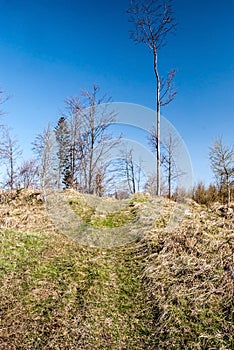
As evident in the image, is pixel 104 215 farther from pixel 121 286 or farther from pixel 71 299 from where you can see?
pixel 71 299

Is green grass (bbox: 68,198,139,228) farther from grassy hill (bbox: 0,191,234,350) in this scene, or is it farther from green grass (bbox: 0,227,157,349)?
green grass (bbox: 0,227,157,349)

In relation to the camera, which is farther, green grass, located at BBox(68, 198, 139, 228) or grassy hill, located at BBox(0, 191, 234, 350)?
green grass, located at BBox(68, 198, 139, 228)

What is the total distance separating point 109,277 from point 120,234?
58.0 inches

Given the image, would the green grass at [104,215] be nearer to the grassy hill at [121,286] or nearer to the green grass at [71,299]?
the grassy hill at [121,286]

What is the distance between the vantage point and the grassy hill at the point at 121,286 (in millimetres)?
2814

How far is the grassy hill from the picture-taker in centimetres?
281

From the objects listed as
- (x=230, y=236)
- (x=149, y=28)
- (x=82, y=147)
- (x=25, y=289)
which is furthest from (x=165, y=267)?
(x=82, y=147)

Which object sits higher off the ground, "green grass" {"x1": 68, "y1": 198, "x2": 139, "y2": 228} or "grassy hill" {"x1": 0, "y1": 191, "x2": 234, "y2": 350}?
"green grass" {"x1": 68, "y1": 198, "x2": 139, "y2": 228}

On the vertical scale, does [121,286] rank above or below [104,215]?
below

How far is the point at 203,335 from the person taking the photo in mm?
2701

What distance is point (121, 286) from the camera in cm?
373

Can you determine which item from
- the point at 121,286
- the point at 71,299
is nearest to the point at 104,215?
the point at 121,286

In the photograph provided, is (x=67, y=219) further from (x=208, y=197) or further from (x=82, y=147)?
(x=82, y=147)

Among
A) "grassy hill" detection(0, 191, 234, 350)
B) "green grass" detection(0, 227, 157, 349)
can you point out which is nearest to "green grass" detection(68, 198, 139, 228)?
"grassy hill" detection(0, 191, 234, 350)
